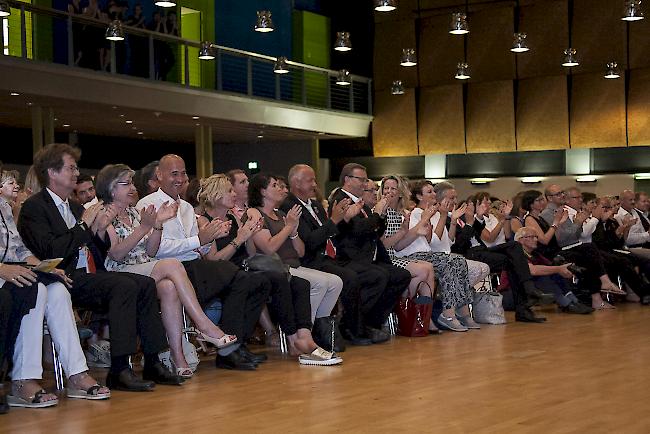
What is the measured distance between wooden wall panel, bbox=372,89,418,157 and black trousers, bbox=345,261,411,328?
11.8 metres

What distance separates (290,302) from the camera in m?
6.62

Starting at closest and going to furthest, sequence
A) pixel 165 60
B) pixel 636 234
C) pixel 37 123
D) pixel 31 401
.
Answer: pixel 31 401 → pixel 636 234 → pixel 37 123 → pixel 165 60

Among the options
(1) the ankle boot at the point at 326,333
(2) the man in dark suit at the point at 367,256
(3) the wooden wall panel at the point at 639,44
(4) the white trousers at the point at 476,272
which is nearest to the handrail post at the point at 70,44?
(2) the man in dark suit at the point at 367,256

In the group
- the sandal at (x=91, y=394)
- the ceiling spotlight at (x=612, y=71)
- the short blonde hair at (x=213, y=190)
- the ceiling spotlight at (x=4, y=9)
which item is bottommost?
the sandal at (x=91, y=394)

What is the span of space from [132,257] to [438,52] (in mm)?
13877

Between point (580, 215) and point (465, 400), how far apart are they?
556cm

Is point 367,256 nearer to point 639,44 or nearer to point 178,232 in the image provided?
point 178,232

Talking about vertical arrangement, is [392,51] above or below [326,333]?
above

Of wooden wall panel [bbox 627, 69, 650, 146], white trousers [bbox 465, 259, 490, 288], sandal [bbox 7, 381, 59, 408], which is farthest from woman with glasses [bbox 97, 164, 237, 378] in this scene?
wooden wall panel [bbox 627, 69, 650, 146]

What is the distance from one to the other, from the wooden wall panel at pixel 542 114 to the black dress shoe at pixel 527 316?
9320 mm

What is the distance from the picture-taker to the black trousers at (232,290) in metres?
6.18

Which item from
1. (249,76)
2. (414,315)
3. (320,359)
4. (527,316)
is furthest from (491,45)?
(320,359)

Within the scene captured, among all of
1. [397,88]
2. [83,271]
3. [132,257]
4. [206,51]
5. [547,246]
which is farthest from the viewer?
[397,88]

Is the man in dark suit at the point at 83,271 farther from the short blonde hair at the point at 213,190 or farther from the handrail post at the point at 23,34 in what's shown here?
the handrail post at the point at 23,34
